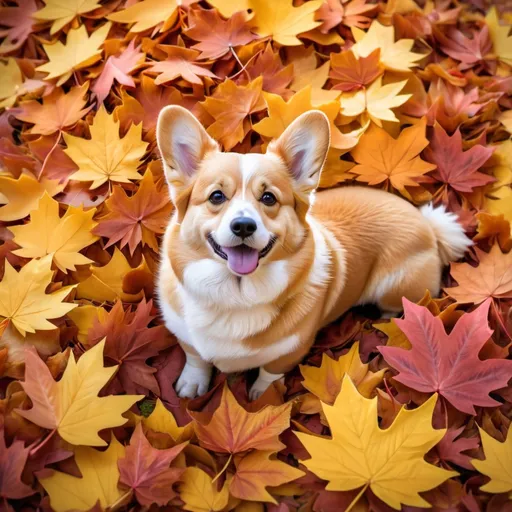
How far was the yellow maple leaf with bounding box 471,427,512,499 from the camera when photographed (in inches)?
58.2

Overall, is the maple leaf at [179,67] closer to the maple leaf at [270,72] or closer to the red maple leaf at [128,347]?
the maple leaf at [270,72]

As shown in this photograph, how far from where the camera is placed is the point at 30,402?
1656 millimetres

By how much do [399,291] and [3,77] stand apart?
190 cm

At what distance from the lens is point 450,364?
1648 millimetres

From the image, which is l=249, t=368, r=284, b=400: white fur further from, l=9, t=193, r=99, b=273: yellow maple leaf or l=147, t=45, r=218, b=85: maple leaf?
l=147, t=45, r=218, b=85: maple leaf

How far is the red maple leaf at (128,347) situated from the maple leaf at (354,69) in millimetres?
1250

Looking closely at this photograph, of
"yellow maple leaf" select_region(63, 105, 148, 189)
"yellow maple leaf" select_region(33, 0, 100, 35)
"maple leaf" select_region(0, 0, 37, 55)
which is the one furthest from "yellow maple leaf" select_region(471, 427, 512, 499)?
"maple leaf" select_region(0, 0, 37, 55)

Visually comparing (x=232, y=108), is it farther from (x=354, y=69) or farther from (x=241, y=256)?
(x=241, y=256)

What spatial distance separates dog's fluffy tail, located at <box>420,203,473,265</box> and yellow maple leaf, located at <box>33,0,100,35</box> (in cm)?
170

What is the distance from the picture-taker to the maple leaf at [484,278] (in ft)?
6.22

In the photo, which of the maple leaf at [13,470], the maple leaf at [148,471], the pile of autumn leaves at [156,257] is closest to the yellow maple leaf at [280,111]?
the pile of autumn leaves at [156,257]

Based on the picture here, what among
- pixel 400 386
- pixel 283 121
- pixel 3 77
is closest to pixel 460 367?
pixel 400 386

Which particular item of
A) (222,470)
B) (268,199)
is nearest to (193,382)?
(222,470)

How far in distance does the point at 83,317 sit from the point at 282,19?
1.46m
